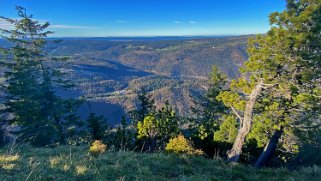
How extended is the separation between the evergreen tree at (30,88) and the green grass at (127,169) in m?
18.6

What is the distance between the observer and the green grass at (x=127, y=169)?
559 centimetres

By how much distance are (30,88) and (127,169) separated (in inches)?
868

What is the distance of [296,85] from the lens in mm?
12773

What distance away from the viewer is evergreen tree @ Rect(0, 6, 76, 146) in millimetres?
24109

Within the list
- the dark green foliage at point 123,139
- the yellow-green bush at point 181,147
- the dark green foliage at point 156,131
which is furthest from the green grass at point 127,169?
the dark green foliage at point 123,139

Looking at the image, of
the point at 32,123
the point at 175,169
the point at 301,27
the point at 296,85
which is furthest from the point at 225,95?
the point at 32,123

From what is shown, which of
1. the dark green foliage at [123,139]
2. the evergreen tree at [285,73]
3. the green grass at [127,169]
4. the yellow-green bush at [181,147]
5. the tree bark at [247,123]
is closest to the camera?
the green grass at [127,169]

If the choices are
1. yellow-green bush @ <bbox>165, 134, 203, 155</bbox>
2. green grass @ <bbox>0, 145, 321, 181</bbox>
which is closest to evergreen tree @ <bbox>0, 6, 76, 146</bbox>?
yellow-green bush @ <bbox>165, 134, 203, 155</bbox>

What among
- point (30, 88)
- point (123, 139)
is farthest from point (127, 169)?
point (30, 88)

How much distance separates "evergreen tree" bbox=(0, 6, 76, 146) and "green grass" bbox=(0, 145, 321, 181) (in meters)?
18.6

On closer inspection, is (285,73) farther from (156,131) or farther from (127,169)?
(127,169)

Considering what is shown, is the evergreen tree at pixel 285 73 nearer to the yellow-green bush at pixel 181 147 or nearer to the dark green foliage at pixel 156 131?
the yellow-green bush at pixel 181 147

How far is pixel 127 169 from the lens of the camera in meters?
6.57

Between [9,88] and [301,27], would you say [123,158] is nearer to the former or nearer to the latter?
[301,27]
